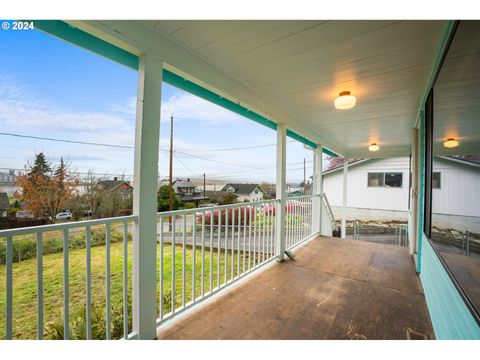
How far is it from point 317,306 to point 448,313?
1.04m

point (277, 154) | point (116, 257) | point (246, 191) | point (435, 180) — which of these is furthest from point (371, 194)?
point (116, 257)

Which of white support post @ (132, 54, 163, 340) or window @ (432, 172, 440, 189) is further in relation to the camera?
window @ (432, 172, 440, 189)

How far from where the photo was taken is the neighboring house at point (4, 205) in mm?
1152

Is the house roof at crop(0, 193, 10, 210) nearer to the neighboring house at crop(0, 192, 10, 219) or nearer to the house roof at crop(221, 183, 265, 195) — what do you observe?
the neighboring house at crop(0, 192, 10, 219)

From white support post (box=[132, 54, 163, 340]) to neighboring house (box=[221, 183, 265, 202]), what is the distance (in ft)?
5.43

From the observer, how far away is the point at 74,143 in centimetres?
191

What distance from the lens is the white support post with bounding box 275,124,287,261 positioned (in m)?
3.30

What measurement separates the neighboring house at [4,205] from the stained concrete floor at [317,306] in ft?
4.36

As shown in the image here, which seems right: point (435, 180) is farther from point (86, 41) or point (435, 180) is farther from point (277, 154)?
point (86, 41)

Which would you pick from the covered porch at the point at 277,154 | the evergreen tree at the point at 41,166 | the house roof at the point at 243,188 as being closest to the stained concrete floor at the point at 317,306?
the covered porch at the point at 277,154

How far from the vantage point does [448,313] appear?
4.35ft

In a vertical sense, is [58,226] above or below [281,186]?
below

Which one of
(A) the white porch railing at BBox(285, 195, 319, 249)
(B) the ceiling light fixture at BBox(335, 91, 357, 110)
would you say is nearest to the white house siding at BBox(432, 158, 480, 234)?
(B) the ceiling light fixture at BBox(335, 91, 357, 110)
